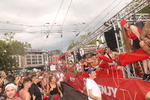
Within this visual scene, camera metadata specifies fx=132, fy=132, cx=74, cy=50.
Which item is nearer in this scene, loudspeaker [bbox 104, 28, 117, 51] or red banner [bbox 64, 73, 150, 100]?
red banner [bbox 64, 73, 150, 100]

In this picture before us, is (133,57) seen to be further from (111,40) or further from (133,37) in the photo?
(111,40)

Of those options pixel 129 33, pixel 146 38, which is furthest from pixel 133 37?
pixel 146 38

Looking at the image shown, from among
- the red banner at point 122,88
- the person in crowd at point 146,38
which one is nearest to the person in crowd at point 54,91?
the red banner at point 122,88

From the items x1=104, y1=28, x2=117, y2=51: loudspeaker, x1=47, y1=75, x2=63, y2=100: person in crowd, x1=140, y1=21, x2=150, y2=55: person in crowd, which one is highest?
x1=104, y1=28, x2=117, y2=51: loudspeaker

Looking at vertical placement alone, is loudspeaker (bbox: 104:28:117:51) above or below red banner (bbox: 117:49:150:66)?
above

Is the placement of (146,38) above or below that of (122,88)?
above

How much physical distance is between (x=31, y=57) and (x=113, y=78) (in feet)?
404

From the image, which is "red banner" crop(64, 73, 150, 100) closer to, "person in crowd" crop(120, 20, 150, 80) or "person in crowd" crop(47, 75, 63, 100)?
"person in crowd" crop(120, 20, 150, 80)

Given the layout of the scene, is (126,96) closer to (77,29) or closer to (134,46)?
(134,46)

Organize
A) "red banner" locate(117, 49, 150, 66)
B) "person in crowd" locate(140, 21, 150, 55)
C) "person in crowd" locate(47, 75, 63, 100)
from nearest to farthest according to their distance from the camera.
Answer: "person in crowd" locate(140, 21, 150, 55)
"red banner" locate(117, 49, 150, 66)
"person in crowd" locate(47, 75, 63, 100)

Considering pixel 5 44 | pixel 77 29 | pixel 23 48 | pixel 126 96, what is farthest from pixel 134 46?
pixel 23 48

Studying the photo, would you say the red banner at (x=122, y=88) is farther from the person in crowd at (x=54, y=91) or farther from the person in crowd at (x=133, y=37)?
the person in crowd at (x=54, y=91)

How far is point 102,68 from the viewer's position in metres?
5.66

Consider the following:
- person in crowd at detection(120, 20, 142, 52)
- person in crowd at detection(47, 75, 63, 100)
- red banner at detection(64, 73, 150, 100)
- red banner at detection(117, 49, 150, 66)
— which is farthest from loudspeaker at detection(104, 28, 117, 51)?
person in crowd at detection(47, 75, 63, 100)
